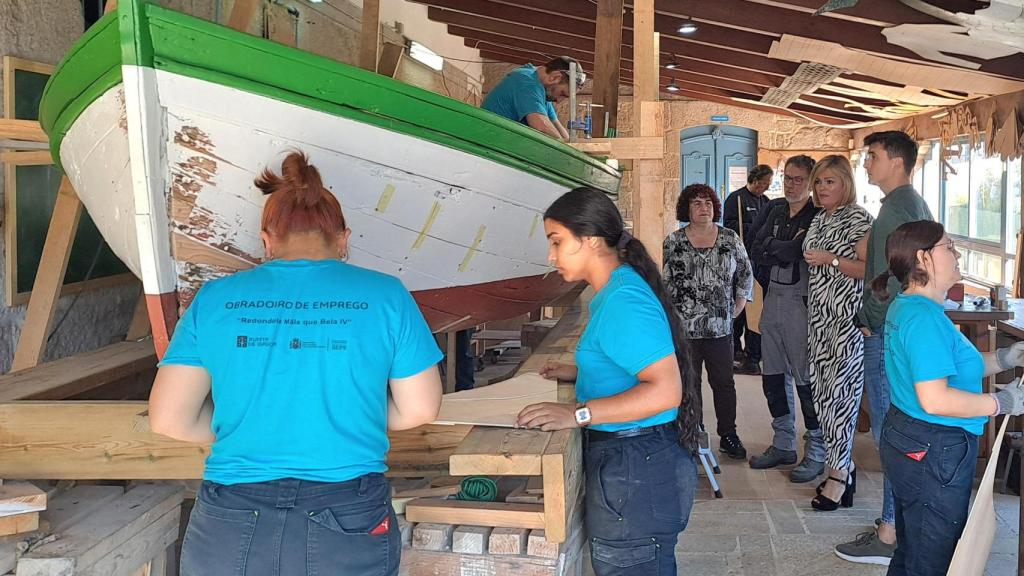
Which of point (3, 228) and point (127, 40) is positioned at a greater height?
point (127, 40)

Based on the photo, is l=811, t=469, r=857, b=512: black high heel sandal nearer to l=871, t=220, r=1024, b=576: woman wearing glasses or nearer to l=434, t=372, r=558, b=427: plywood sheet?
l=871, t=220, r=1024, b=576: woman wearing glasses

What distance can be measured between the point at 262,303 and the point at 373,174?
118 centimetres

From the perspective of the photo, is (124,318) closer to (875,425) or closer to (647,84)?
(647,84)

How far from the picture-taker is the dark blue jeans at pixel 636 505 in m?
2.06

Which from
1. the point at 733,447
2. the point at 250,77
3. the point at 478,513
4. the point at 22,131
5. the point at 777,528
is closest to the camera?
the point at 478,513

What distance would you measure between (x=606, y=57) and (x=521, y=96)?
4.30 ft

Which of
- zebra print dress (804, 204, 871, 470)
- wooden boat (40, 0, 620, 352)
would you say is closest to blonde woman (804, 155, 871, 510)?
zebra print dress (804, 204, 871, 470)

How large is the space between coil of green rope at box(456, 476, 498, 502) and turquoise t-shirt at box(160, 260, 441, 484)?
57cm

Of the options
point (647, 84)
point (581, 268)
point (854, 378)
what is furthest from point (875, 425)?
point (581, 268)

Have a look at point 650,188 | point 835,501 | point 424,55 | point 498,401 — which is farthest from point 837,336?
point 424,55

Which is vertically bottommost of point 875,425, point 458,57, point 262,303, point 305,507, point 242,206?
point 875,425

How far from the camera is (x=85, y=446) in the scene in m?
2.29

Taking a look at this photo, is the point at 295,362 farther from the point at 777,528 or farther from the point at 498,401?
the point at 777,528

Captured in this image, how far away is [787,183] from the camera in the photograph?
464cm
